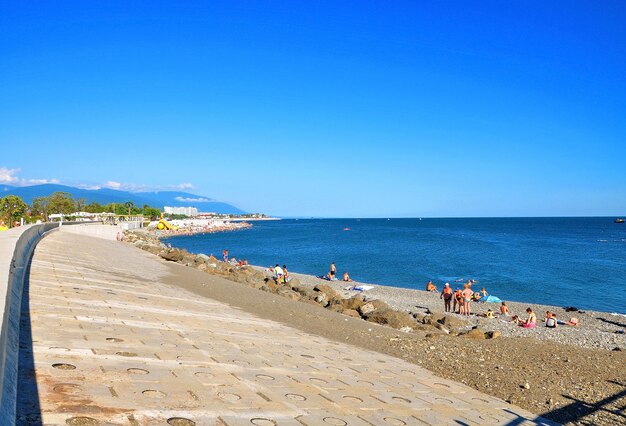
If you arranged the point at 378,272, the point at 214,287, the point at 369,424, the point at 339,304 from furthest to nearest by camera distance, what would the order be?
1. the point at 378,272
2. the point at 339,304
3. the point at 214,287
4. the point at 369,424

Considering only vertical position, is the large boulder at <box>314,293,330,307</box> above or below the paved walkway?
below

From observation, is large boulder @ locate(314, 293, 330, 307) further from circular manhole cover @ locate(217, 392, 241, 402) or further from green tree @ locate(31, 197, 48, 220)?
green tree @ locate(31, 197, 48, 220)

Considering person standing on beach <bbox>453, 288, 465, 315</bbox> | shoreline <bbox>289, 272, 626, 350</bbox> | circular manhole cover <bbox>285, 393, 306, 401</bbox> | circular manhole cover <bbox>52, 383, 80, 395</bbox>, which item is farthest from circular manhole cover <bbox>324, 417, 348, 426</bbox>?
person standing on beach <bbox>453, 288, 465, 315</bbox>

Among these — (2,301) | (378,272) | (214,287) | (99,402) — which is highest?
(2,301)

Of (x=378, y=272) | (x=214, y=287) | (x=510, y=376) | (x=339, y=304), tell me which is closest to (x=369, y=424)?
(x=510, y=376)

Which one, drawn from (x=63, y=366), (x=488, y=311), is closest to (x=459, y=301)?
(x=488, y=311)

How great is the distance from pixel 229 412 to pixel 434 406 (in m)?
4.06

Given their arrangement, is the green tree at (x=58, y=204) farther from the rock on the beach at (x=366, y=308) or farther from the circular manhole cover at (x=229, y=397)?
the circular manhole cover at (x=229, y=397)

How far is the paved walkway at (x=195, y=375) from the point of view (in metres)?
4.64

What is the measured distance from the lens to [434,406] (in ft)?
25.3

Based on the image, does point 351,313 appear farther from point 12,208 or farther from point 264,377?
point 12,208

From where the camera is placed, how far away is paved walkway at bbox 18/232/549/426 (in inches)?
183

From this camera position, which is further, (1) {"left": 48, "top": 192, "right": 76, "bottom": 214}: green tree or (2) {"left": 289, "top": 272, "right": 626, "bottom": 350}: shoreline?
(1) {"left": 48, "top": 192, "right": 76, "bottom": 214}: green tree

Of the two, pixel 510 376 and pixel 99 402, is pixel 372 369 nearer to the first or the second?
pixel 510 376
